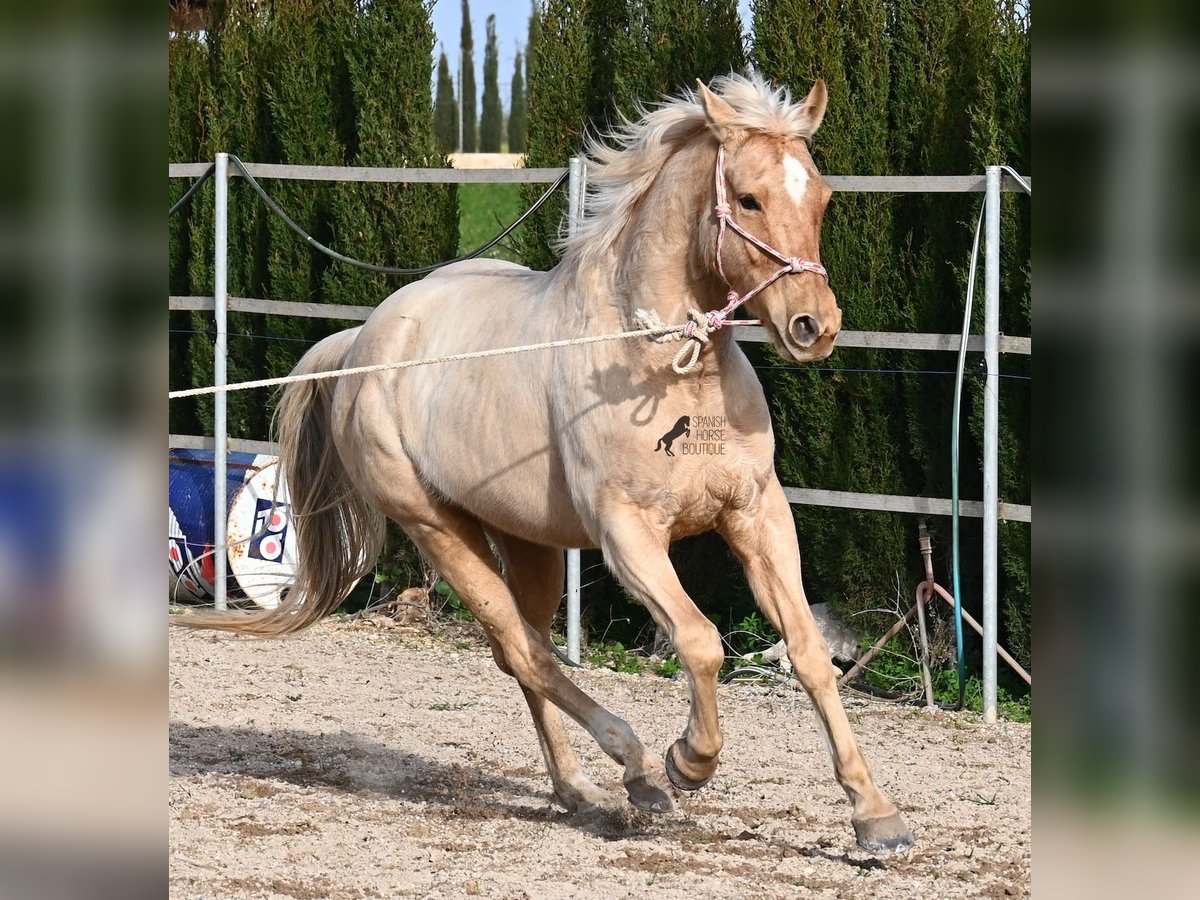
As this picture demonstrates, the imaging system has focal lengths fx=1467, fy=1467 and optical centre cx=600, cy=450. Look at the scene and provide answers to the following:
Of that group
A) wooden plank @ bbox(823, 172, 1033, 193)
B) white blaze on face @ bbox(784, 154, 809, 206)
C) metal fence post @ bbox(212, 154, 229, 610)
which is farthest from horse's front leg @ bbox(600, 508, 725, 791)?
metal fence post @ bbox(212, 154, 229, 610)

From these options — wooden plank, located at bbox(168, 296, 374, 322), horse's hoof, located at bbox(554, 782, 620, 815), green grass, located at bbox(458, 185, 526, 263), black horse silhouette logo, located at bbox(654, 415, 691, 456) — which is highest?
green grass, located at bbox(458, 185, 526, 263)

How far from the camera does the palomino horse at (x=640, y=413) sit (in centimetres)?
373

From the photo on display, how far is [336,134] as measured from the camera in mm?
8398

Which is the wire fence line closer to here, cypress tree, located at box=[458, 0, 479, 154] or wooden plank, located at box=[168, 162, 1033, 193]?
wooden plank, located at box=[168, 162, 1033, 193]

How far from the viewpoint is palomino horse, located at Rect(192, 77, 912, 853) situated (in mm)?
3730

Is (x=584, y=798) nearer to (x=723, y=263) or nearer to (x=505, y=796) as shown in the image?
(x=505, y=796)

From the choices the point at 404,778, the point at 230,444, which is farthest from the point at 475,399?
the point at 230,444

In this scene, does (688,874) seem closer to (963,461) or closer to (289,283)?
(963,461)

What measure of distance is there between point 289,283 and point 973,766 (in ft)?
16.0

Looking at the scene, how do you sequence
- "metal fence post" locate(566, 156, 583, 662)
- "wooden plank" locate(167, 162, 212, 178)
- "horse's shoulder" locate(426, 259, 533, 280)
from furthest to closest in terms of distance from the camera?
"wooden plank" locate(167, 162, 212, 178) → "metal fence post" locate(566, 156, 583, 662) → "horse's shoulder" locate(426, 259, 533, 280)

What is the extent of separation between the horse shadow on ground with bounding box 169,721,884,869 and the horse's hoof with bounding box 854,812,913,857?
0.18 meters

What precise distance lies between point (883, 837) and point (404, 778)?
1954 mm

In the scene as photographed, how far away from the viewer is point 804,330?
3498mm
